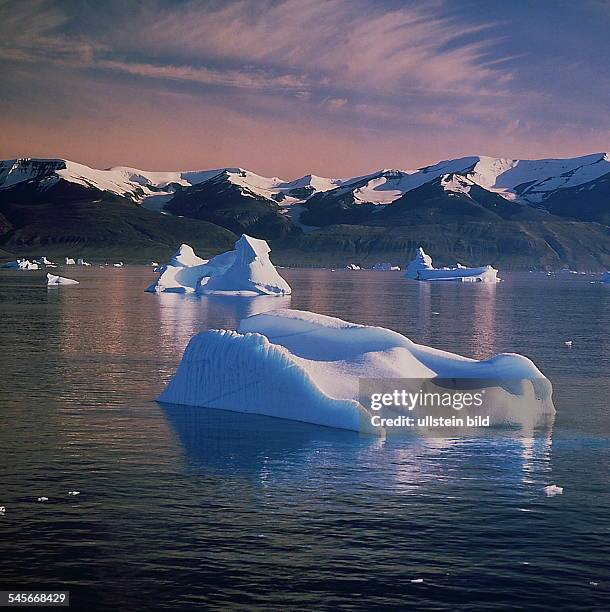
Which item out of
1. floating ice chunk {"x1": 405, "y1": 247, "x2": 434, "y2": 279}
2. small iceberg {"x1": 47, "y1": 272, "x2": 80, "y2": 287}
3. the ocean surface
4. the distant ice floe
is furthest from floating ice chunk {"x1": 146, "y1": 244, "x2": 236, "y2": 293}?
the ocean surface

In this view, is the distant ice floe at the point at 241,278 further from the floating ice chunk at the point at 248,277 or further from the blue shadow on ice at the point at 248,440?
the blue shadow on ice at the point at 248,440

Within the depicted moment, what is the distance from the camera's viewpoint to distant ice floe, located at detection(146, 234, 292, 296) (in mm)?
96262

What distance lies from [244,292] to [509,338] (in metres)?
54.2

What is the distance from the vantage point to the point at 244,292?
9888 centimetres

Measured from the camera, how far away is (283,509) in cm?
1595

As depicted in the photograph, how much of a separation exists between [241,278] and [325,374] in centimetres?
7463

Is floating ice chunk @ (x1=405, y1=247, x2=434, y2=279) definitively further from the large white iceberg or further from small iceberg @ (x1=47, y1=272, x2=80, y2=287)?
the large white iceberg

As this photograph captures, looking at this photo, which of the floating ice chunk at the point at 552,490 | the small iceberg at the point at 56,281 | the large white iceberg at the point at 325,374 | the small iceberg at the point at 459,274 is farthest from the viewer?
the small iceberg at the point at 459,274

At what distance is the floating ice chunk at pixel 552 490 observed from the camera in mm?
A: 17203

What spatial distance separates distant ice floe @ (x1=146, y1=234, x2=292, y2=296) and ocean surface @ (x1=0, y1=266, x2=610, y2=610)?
66.6 metres

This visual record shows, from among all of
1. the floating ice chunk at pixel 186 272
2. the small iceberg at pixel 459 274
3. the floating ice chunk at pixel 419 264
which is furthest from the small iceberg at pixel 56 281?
the floating ice chunk at pixel 419 264

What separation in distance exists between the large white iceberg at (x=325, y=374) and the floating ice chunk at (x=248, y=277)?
6865 centimetres

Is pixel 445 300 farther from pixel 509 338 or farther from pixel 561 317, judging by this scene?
pixel 509 338

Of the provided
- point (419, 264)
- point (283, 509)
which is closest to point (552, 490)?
point (283, 509)
